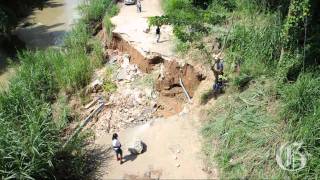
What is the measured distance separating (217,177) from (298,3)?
5.62 meters

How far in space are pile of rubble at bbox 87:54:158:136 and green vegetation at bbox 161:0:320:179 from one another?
7.09 feet

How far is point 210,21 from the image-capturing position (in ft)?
50.7

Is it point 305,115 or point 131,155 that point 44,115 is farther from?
point 305,115

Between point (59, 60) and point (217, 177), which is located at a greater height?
point (59, 60)

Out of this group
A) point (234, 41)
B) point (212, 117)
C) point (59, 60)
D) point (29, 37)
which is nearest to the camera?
point (212, 117)

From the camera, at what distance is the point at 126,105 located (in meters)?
15.1

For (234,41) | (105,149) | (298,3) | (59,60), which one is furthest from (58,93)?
(298,3)

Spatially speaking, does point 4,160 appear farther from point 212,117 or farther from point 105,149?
point 212,117

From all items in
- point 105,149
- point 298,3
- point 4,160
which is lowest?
point 105,149

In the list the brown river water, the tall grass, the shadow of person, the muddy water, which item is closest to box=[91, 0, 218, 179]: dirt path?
the shadow of person

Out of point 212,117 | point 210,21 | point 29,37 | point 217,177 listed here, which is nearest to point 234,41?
point 210,21

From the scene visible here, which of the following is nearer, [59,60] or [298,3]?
[298,3]

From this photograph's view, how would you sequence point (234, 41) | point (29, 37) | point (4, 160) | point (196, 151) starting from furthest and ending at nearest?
point (29, 37) → point (234, 41) → point (196, 151) → point (4, 160)

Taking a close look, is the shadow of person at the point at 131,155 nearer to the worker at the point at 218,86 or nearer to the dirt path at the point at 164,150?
the dirt path at the point at 164,150
